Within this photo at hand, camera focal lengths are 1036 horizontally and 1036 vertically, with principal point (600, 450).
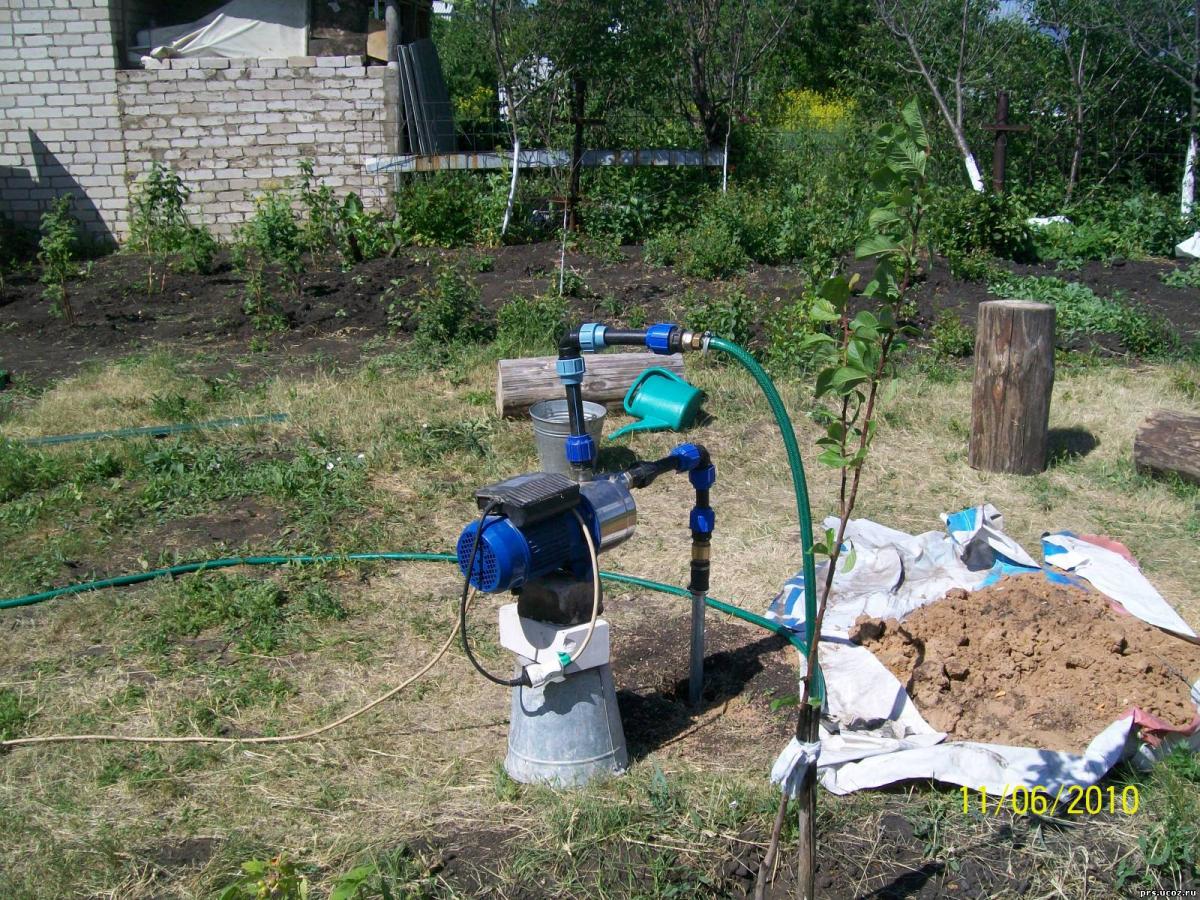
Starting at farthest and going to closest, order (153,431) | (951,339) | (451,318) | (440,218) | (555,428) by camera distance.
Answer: (440,218), (451,318), (951,339), (153,431), (555,428)

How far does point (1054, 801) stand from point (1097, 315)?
627 centimetres

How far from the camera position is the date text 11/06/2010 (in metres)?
2.80

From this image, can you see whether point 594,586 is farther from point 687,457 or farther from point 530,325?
point 530,325

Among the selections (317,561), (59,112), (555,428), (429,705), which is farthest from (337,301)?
(429,705)

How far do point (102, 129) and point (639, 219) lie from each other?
6.70 m

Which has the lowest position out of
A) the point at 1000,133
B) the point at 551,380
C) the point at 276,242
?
the point at 551,380

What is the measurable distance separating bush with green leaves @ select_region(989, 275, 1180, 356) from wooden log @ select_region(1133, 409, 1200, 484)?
6.36 ft

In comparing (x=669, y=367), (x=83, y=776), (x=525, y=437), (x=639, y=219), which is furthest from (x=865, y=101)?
(x=83, y=776)

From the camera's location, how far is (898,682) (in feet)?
10.9

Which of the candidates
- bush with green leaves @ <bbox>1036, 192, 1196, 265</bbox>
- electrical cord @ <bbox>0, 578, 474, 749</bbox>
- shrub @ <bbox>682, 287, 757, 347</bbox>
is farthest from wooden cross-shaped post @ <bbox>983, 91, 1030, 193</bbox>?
electrical cord @ <bbox>0, 578, 474, 749</bbox>

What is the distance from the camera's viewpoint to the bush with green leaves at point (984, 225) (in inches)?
392

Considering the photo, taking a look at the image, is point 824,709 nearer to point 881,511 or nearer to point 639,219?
point 881,511

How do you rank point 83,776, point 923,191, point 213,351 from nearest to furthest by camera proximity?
point 923,191, point 83,776, point 213,351

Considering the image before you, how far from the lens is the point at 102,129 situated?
12398 mm
